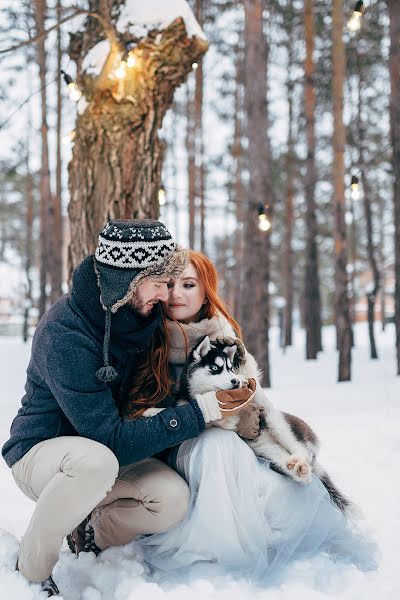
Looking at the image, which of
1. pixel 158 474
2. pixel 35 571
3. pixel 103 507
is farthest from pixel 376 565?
pixel 35 571

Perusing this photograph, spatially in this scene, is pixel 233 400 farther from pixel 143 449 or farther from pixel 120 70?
pixel 120 70

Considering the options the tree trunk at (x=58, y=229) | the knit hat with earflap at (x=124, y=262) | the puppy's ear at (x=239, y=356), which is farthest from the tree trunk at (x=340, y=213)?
the knit hat with earflap at (x=124, y=262)

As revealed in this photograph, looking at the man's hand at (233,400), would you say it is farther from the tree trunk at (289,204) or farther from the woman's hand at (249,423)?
the tree trunk at (289,204)

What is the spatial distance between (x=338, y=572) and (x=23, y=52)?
1344 centimetres

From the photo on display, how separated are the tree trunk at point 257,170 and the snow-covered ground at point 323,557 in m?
1.09

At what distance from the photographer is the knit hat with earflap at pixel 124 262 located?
2367 mm

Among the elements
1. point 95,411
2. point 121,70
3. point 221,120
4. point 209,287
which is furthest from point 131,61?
point 221,120

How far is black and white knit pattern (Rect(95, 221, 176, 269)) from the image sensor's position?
237 centimetres

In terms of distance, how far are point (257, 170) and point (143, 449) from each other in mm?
7528

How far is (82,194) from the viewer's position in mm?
4754

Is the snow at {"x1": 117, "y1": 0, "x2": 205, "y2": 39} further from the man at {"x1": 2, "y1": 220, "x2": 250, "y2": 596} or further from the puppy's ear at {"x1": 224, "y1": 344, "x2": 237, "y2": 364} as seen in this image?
the puppy's ear at {"x1": 224, "y1": 344, "x2": 237, "y2": 364}

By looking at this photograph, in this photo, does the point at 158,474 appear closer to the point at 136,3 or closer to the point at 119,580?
the point at 119,580

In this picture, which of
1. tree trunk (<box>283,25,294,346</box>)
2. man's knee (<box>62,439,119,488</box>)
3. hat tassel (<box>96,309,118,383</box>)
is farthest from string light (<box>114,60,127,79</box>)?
tree trunk (<box>283,25,294,346</box>)

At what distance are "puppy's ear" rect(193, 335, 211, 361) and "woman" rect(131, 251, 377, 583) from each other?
0.50 ft
